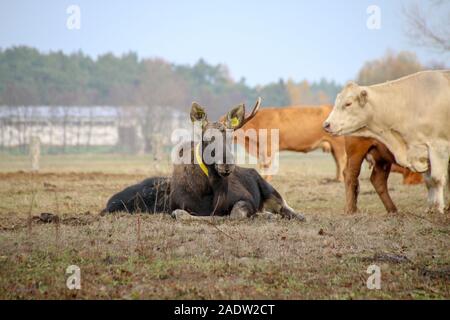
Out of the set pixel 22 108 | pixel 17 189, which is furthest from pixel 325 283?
pixel 22 108

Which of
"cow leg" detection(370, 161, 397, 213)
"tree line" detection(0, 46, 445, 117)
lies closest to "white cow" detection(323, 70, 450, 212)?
"cow leg" detection(370, 161, 397, 213)

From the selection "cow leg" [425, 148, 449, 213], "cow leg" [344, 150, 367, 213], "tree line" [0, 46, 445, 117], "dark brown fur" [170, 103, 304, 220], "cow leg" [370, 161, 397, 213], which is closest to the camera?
"dark brown fur" [170, 103, 304, 220]

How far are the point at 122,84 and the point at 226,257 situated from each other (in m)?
104

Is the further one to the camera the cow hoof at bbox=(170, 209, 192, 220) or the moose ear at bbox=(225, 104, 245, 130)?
the moose ear at bbox=(225, 104, 245, 130)

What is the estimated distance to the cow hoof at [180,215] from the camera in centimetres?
909

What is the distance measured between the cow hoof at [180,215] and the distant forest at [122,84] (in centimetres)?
6427

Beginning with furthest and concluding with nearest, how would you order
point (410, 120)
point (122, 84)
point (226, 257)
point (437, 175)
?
point (122, 84)
point (410, 120)
point (437, 175)
point (226, 257)

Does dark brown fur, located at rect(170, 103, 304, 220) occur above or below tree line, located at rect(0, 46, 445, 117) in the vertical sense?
below

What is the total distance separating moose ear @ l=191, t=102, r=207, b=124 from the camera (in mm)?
9406

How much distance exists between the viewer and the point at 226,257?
680cm

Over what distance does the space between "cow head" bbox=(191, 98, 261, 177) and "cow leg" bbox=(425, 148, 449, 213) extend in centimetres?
314

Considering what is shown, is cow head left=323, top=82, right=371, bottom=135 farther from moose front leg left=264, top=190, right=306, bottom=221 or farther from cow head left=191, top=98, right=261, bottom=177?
cow head left=191, top=98, right=261, bottom=177
